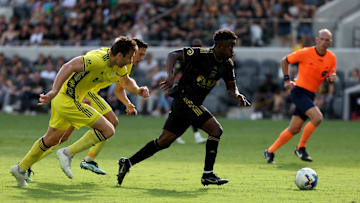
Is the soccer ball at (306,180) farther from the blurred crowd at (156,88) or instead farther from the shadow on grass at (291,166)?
the blurred crowd at (156,88)

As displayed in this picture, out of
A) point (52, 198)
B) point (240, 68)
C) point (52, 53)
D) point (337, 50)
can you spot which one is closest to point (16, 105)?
point (52, 53)

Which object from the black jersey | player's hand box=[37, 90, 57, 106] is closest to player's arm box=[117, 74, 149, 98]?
the black jersey

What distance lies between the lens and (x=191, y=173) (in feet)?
37.5

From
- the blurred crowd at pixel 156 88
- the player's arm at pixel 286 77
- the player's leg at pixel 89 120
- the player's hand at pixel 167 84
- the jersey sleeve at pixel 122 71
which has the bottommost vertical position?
the blurred crowd at pixel 156 88

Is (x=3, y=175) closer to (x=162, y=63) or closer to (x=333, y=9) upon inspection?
(x=162, y=63)

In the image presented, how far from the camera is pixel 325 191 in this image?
9430 millimetres

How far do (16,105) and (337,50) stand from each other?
11.9m

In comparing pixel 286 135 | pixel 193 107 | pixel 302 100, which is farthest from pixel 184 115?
pixel 302 100

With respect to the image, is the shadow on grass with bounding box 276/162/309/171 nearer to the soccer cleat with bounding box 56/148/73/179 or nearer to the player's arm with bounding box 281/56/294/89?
the player's arm with bounding box 281/56/294/89

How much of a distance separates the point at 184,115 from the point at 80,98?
1.37 metres

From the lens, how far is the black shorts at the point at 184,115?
9859mm

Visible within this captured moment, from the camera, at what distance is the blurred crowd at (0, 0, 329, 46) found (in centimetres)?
2638

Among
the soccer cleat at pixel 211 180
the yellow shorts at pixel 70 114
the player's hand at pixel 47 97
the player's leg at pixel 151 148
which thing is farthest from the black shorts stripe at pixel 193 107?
the player's hand at pixel 47 97

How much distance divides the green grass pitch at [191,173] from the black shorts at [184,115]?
76 cm
